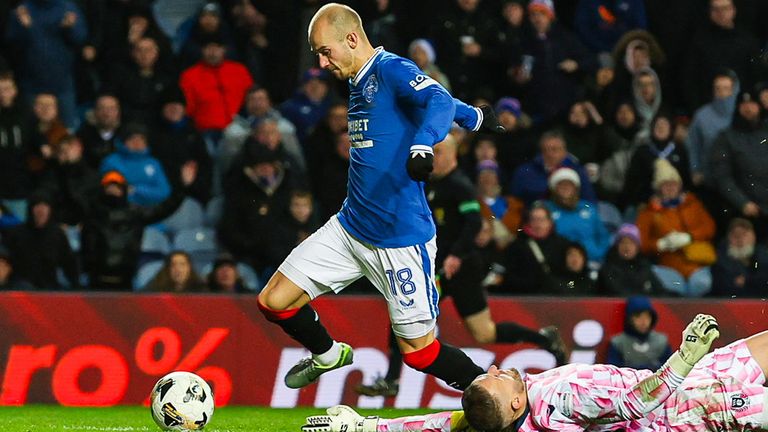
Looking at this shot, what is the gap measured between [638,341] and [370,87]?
4.50 m

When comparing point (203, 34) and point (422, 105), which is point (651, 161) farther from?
point (422, 105)

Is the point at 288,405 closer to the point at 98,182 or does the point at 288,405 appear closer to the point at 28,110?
the point at 98,182

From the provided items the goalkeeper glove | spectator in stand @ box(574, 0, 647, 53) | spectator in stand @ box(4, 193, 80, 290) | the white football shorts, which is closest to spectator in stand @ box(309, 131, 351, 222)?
spectator in stand @ box(4, 193, 80, 290)

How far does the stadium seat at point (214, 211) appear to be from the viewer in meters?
12.6

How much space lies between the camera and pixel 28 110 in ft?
41.7

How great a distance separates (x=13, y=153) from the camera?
12.4 m

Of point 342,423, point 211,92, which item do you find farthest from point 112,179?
point 342,423

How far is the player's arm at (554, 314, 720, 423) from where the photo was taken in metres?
6.99

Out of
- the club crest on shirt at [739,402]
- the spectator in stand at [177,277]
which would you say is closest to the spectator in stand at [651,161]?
the spectator in stand at [177,277]

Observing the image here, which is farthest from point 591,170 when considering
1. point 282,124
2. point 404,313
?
point 404,313

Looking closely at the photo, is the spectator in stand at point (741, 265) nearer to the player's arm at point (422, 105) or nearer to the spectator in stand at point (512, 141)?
the spectator in stand at point (512, 141)

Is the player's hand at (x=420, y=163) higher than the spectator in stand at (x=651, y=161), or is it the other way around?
the player's hand at (x=420, y=163)

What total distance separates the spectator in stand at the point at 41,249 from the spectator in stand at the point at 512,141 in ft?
12.8

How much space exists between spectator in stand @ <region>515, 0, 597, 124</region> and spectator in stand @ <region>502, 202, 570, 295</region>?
5.88 feet
